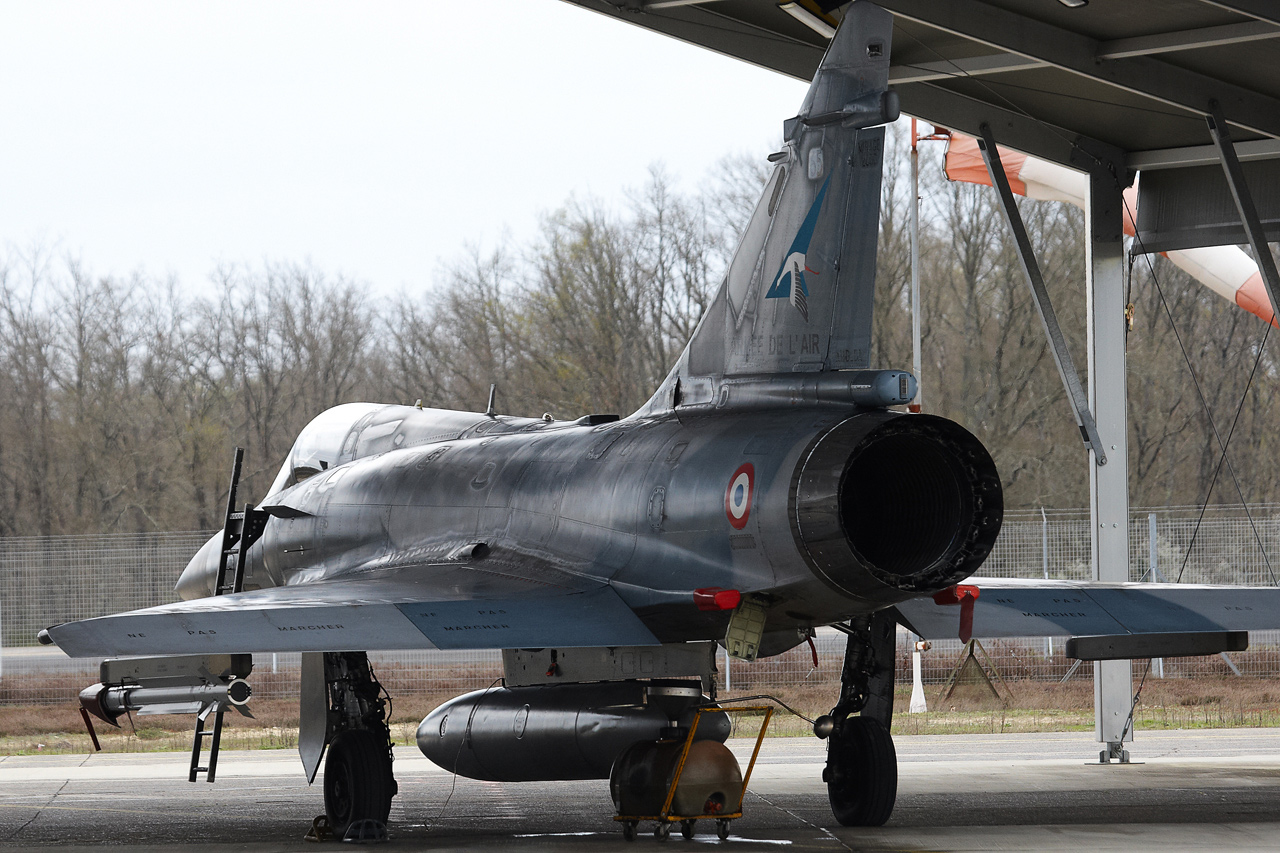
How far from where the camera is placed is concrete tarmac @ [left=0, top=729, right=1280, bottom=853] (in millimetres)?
9031

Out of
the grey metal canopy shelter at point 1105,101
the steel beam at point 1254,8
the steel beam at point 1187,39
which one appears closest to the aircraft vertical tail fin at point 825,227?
the grey metal canopy shelter at point 1105,101

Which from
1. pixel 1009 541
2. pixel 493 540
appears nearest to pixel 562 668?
pixel 493 540

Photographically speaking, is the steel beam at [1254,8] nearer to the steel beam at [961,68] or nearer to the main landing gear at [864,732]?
the steel beam at [961,68]

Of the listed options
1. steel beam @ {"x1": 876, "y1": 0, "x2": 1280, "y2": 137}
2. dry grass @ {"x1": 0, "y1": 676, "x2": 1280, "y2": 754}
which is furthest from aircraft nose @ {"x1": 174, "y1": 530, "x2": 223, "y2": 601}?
steel beam @ {"x1": 876, "y1": 0, "x2": 1280, "y2": 137}

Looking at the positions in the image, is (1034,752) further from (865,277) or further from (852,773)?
(865,277)

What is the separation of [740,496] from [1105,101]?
7441mm

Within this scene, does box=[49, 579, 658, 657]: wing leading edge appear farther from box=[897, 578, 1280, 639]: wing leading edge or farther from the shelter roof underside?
the shelter roof underside

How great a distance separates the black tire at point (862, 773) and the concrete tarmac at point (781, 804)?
186mm

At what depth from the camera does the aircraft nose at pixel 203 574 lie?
12.7 meters

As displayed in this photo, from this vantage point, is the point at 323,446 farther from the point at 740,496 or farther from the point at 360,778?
the point at 740,496

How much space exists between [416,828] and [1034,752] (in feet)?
24.8

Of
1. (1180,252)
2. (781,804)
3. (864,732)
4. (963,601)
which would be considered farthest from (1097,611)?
(1180,252)

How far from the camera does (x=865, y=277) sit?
8.27 metres

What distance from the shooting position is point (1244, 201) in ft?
40.2
